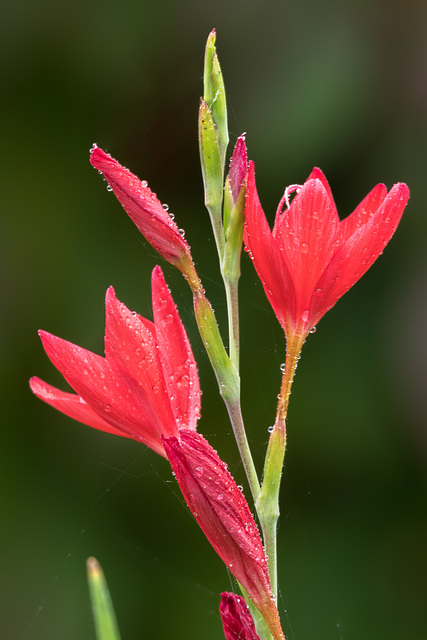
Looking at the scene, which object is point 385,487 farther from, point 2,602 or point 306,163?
point 2,602

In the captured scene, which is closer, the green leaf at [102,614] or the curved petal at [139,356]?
the green leaf at [102,614]

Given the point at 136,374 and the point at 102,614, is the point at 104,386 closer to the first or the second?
the point at 136,374

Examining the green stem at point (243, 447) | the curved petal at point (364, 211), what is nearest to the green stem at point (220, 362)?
the green stem at point (243, 447)

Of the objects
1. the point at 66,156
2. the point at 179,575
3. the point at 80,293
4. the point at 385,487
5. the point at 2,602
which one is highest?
A: the point at 66,156

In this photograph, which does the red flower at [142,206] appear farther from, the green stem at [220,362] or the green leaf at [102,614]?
the green leaf at [102,614]

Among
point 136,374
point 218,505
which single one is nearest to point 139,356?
point 136,374

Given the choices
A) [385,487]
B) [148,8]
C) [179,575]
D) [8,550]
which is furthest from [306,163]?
[8,550]
